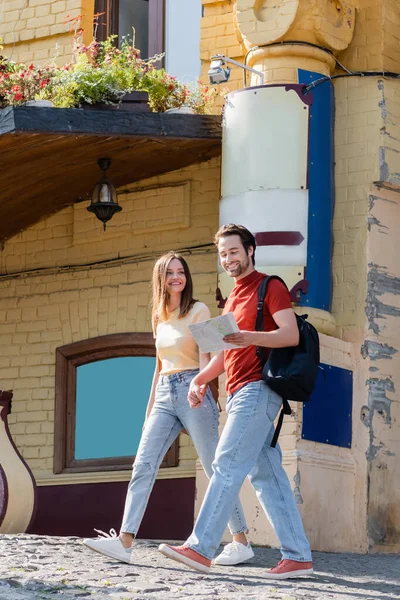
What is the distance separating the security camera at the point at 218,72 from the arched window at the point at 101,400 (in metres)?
2.33

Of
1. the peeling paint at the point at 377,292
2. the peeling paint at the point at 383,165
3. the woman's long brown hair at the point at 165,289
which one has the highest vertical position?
the peeling paint at the point at 383,165

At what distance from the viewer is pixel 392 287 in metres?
10.3

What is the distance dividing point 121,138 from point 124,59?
1.04m

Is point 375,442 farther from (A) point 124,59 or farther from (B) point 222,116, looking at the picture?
(A) point 124,59

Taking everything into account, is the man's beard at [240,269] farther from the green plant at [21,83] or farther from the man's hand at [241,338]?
the green plant at [21,83]

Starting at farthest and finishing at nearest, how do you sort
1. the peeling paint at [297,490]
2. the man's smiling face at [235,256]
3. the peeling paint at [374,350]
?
the peeling paint at [374,350] < the peeling paint at [297,490] < the man's smiling face at [235,256]

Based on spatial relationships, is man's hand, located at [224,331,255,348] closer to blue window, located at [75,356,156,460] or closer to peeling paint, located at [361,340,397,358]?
peeling paint, located at [361,340,397,358]

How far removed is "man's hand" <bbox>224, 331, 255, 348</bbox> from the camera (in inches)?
259

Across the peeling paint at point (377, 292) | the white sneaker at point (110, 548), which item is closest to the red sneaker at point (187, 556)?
the white sneaker at point (110, 548)

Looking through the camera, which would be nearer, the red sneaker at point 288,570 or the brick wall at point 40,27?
the red sneaker at point 288,570

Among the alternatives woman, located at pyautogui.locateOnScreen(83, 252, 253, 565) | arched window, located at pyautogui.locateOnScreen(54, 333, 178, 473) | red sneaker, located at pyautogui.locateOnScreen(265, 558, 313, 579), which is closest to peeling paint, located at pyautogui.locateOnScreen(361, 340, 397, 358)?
arched window, located at pyautogui.locateOnScreen(54, 333, 178, 473)

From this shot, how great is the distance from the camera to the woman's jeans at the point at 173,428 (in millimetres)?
7262

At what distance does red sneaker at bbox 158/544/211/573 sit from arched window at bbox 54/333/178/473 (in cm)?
456

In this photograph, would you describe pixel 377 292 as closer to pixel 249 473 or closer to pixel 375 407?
pixel 375 407
